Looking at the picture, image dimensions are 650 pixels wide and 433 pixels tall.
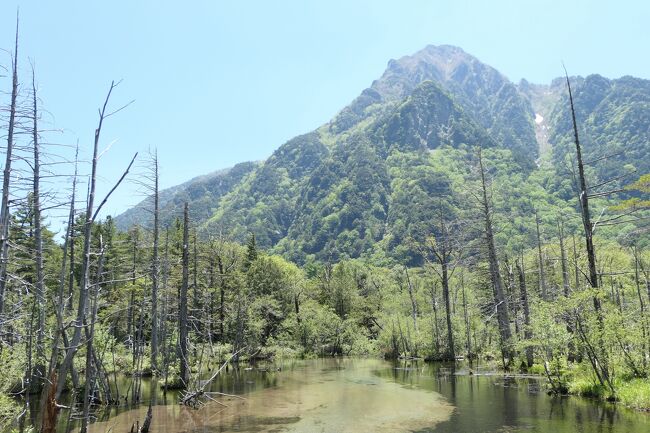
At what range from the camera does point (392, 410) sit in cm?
1795

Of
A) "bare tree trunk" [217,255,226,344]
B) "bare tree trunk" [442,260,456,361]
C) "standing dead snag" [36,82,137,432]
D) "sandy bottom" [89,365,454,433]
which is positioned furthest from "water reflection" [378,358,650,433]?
"bare tree trunk" [217,255,226,344]

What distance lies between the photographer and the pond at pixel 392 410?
14.3 meters

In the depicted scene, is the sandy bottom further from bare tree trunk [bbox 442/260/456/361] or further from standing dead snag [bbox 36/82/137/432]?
bare tree trunk [bbox 442/260/456/361]

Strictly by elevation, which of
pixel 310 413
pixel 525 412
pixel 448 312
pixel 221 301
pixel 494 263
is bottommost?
pixel 310 413

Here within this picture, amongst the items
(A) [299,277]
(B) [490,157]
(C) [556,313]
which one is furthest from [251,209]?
(C) [556,313]

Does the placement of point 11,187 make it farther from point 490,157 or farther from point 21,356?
point 490,157

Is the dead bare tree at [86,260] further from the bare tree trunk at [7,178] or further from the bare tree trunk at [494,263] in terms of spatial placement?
the bare tree trunk at [494,263]

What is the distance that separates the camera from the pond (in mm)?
14344

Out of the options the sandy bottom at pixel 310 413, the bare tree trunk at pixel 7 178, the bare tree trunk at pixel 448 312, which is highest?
the bare tree trunk at pixel 7 178

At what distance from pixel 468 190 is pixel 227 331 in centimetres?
2776

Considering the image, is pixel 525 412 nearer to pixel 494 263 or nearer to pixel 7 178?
pixel 494 263

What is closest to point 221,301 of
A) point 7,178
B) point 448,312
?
point 448,312

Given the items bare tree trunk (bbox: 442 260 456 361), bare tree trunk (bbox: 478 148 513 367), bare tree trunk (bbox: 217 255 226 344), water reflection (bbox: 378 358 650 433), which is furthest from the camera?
bare tree trunk (bbox: 217 255 226 344)

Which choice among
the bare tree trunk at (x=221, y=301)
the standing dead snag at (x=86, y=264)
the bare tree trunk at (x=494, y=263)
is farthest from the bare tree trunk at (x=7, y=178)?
the bare tree trunk at (x=221, y=301)
